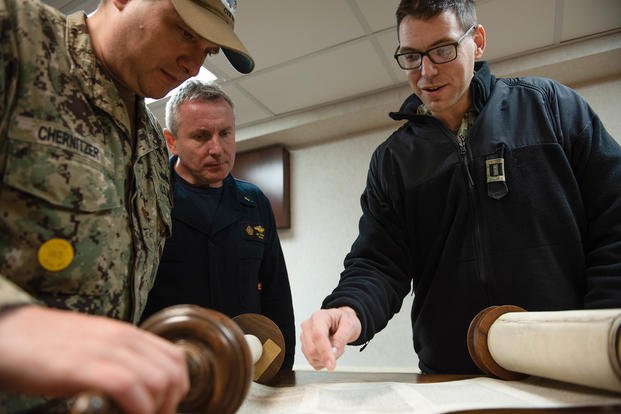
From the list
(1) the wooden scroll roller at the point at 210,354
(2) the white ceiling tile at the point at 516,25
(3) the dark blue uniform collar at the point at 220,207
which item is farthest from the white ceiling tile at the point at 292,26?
(1) the wooden scroll roller at the point at 210,354

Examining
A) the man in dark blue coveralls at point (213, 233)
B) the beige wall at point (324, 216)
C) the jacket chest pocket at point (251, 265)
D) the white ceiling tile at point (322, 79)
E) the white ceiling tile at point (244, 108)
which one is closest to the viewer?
the man in dark blue coveralls at point (213, 233)

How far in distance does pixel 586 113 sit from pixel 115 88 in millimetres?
1251

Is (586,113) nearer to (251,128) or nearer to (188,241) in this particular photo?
(188,241)

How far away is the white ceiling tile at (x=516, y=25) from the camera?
2.32m

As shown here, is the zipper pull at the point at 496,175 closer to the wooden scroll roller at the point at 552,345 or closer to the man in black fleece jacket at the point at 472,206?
the man in black fleece jacket at the point at 472,206

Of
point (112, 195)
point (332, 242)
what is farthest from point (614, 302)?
point (332, 242)

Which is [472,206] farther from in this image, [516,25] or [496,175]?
[516,25]

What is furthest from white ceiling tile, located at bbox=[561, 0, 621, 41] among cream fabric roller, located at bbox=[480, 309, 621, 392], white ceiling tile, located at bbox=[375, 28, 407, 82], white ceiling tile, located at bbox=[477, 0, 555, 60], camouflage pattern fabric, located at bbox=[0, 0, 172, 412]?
camouflage pattern fabric, located at bbox=[0, 0, 172, 412]

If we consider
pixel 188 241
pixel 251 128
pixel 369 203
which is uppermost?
pixel 251 128

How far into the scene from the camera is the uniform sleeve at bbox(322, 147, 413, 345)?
3.44ft

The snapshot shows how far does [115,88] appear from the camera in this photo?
95cm

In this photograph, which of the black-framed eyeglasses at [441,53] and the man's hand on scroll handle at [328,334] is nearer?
the man's hand on scroll handle at [328,334]

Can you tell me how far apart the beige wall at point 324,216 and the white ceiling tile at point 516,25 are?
1171mm

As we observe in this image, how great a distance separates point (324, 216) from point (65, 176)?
315cm
